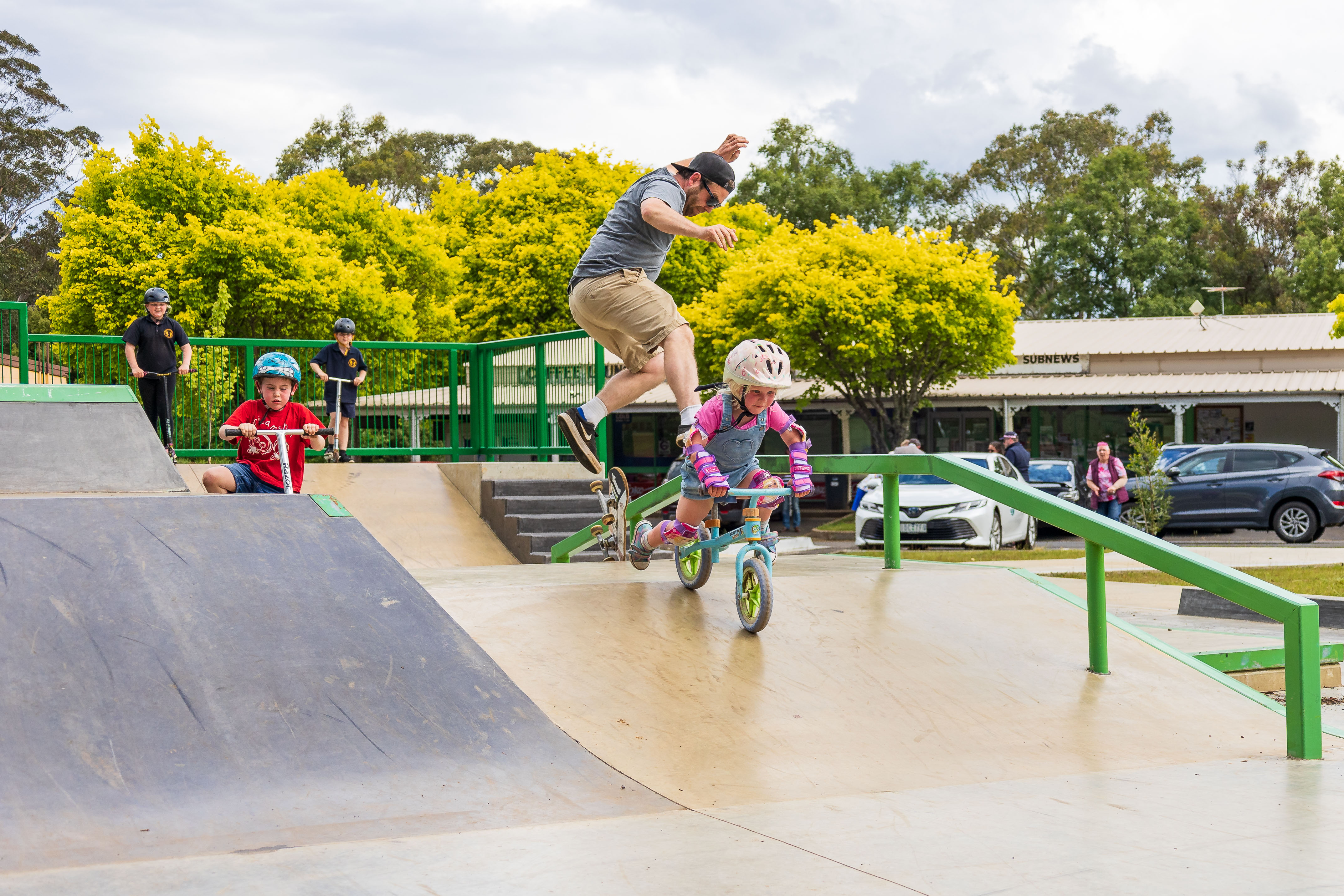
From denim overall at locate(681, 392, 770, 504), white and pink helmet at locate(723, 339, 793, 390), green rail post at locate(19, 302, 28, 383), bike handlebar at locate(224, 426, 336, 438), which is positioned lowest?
denim overall at locate(681, 392, 770, 504)

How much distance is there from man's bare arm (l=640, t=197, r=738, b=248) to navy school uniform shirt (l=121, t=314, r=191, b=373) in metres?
7.23

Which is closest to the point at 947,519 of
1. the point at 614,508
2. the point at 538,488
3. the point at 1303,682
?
the point at 538,488

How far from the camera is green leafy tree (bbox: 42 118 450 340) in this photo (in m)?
29.4

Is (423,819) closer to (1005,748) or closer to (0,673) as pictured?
(0,673)

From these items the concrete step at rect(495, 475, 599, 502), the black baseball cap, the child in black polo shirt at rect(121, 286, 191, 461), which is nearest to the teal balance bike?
the black baseball cap

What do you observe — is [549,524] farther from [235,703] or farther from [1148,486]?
[1148,486]

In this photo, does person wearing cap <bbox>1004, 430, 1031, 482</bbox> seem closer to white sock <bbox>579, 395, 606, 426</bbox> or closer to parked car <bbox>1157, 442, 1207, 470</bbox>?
parked car <bbox>1157, 442, 1207, 470</bbox>

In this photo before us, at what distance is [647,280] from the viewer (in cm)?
612

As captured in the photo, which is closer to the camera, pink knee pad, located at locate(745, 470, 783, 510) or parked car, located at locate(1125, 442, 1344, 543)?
pink knee pad, located at locate(745, 470, 783, 510)

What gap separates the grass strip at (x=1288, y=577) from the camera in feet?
35.0

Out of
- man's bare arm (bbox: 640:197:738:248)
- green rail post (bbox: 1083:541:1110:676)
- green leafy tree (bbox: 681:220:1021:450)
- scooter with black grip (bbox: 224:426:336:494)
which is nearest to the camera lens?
green rail post (bbox: 1083:541:1110:676)

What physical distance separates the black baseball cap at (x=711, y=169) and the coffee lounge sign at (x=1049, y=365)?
102 feet

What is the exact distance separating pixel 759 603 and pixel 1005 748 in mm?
1253

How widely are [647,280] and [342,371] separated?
7.10 m
